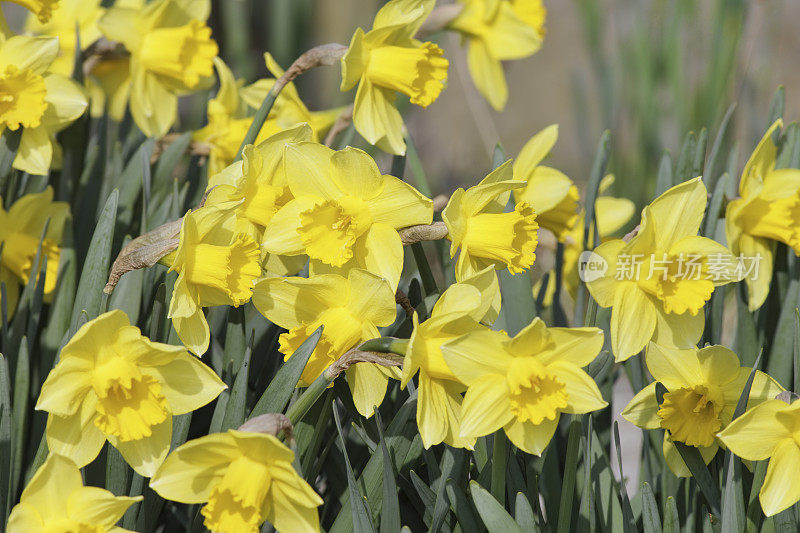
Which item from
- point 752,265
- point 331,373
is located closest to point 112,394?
point 331,373

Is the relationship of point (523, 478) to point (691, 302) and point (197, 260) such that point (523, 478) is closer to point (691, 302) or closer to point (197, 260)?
point (691, 302)

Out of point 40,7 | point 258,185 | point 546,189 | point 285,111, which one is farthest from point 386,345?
point 40,7

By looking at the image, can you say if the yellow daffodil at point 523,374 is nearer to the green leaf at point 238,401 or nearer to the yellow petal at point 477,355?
the yellow petal at point 477,355

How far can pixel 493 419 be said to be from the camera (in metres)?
0.86

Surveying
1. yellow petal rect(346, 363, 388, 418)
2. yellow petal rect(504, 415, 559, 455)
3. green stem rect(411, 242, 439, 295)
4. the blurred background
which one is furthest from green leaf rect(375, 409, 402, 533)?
the blurred background

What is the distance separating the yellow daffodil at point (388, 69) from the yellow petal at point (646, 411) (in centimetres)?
52

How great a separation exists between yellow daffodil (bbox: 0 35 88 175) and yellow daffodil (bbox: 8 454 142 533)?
599 mm

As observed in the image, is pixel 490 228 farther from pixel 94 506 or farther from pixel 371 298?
pixel 94 506

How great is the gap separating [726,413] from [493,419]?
15.2 inches

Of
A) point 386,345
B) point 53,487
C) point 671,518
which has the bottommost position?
point 671,518

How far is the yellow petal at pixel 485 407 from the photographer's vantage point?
2.78 feet

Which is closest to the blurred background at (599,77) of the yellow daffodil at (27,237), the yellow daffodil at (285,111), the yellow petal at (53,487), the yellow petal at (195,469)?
the yellow daffodil at (285,111)

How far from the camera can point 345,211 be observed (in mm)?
975

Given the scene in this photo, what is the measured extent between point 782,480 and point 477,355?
1.36 feet
